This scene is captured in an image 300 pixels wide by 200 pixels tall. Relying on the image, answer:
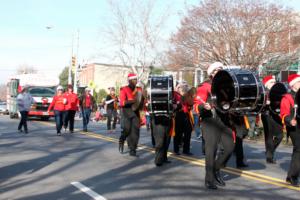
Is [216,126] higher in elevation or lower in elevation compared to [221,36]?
lower

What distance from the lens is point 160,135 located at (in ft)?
32.3

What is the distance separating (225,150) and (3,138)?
998cm

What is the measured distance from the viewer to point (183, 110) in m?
12.2

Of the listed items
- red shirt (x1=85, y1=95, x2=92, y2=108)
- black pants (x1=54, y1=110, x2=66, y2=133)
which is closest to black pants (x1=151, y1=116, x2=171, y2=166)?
black pants (x1=54, y1=110, x2=66, y2=133)

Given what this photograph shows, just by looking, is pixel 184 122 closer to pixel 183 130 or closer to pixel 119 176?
Result: pixel 183 130

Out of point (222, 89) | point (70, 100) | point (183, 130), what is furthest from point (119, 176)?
point (70, 100)

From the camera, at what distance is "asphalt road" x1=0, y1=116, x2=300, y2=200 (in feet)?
23.8

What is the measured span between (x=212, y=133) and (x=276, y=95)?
282 centimetres

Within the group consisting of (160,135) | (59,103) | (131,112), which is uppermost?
(59,103)

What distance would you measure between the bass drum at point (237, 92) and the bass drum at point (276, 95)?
2.32 meters

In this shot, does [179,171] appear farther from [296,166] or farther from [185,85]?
[185,85]

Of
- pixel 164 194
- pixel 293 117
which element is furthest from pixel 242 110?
pixel 164 194

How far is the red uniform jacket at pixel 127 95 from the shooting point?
11.1m

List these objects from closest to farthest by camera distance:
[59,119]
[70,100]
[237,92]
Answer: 1. [237,92]
2. [59,119]
3. [70,100]
